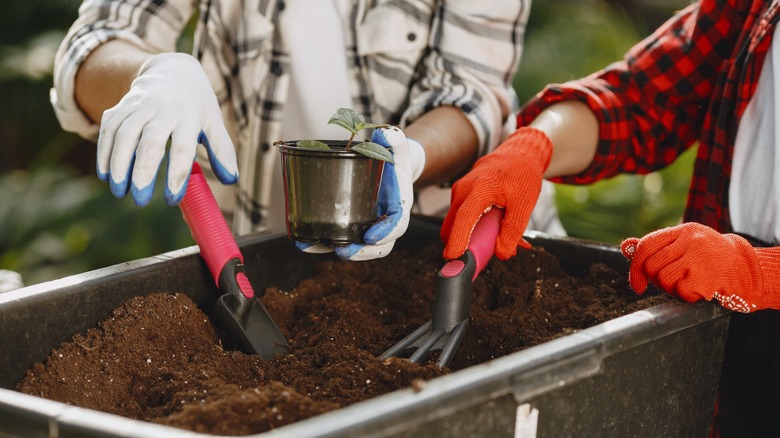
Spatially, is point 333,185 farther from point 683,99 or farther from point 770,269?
point 683,99

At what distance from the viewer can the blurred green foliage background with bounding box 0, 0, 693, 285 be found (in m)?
3.05

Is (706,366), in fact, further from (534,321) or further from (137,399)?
(137,399)

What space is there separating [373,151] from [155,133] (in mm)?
273

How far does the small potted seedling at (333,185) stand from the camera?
3.28 feet

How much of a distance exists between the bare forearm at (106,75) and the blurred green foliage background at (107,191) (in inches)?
61.3

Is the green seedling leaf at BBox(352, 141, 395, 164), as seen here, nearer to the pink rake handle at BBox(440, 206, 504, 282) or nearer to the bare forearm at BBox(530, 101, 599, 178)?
the pink rake handle at BBox(440, 206, 504, 282)

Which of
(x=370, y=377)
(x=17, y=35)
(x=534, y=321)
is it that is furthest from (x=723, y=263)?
(x=17, y=35)

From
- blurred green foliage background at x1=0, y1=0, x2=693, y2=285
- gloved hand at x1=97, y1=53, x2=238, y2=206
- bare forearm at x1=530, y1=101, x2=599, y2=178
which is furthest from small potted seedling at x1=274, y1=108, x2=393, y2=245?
blurred green foliage background at x1=0, y1=0, x2=693, y2=285

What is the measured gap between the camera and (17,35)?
3.38 m

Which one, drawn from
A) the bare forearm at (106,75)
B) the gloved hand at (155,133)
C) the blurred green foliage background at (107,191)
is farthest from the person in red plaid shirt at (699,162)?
the blurred green foliage background at (107,191)

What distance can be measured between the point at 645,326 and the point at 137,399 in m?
0.59

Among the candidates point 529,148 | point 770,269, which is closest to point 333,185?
point 529,148

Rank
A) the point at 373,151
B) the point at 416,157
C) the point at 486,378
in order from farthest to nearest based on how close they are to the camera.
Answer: the point at 416,157 < the point at 373,151 < the point at 486,378

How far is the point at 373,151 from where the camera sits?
1008 mm
